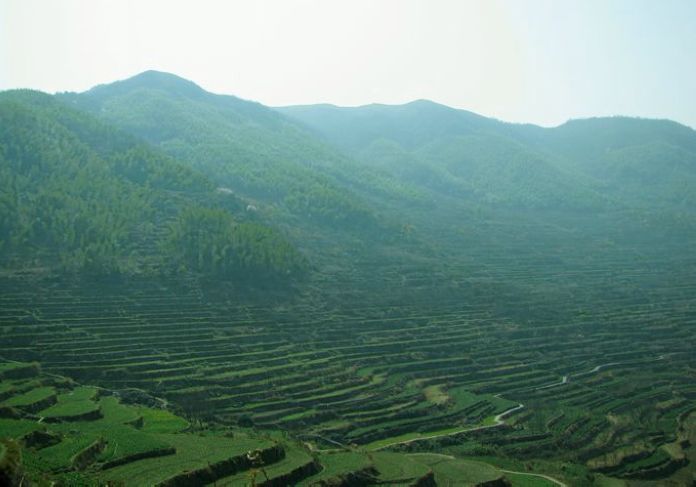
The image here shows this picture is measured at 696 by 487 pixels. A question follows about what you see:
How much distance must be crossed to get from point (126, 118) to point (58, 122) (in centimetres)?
2923

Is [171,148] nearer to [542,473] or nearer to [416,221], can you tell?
[416,221]

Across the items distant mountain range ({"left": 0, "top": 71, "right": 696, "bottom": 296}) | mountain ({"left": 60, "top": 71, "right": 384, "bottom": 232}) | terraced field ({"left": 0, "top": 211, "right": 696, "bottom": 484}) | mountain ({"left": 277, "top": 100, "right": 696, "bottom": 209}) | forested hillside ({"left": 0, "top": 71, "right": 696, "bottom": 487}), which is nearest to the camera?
forested hillside ({"left": 0, "top": 71, "right": 696, "bottom": 487})

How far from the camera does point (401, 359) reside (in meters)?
42.9

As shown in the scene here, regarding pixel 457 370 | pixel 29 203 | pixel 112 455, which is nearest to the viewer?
pixel 112 455

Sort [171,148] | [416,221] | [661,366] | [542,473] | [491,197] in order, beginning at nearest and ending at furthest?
[542,473] → [661,366] → [416,221] → [171,148] → [491,197]

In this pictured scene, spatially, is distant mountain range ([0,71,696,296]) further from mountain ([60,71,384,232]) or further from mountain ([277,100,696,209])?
mountain ([277,100,696,209])

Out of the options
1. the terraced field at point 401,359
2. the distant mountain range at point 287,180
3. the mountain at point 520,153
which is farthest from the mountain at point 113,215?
the mountain at point 520,153

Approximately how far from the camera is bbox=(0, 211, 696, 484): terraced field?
3108 cm

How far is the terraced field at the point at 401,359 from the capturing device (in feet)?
102

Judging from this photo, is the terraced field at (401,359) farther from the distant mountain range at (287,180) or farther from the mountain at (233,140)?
the mountain at (233,140)

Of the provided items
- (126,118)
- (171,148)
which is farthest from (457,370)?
(126,118)

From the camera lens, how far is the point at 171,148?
310ft

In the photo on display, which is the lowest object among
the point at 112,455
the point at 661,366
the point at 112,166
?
the point at 661,366

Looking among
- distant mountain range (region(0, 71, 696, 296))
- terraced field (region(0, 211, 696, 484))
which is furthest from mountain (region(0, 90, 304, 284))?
terraced field (region(0, 211, 696, 484))
